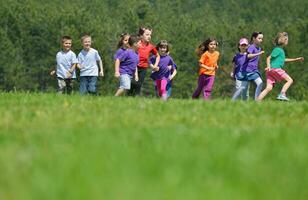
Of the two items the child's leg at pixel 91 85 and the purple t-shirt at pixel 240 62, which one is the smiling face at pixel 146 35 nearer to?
the child's leg at pixel 91 85

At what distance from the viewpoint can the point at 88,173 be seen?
4.70 metres

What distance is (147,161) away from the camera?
5.23 m

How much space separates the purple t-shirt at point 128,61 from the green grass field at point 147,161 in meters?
9.69

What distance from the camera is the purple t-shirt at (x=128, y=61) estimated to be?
18875 mm

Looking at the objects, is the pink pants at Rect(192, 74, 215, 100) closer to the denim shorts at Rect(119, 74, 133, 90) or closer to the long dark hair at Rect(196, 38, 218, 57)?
the long dark hair at Rect(196, 38, 218, 57)

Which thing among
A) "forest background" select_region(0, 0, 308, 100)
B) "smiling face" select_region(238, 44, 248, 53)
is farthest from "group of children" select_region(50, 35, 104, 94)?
"forest background" select_region(0, 0, 308, 100)

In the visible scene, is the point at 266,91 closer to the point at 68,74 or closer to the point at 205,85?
the point at 205,85

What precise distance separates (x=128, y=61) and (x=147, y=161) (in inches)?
542

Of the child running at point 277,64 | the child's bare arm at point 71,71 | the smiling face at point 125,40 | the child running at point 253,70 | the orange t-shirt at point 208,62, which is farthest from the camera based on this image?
the orange t-shirt at point 208,62

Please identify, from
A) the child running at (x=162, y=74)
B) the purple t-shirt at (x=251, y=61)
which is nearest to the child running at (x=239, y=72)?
the purple t-shirt at (x=251, y=61)

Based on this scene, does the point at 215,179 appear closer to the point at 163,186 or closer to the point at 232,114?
the point at 163,186

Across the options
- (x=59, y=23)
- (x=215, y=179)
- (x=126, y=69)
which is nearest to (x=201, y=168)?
(x=215, y=179)

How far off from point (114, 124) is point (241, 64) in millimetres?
12412

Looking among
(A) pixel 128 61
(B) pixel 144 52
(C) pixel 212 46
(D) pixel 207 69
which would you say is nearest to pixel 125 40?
(B) pixel 144 52
